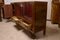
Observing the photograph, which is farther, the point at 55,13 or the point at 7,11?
the point at 7,11

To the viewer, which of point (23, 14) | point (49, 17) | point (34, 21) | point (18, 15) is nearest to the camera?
point (34, 21)

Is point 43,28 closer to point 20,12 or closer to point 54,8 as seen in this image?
point 20,12

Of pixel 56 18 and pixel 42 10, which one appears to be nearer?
pixel 42 10

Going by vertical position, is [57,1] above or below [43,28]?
above

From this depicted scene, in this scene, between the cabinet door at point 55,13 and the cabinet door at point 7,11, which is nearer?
the cabinet door at point 55,13

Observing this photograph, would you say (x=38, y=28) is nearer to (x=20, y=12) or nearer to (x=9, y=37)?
(x=9, y=37)

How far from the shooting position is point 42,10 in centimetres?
256

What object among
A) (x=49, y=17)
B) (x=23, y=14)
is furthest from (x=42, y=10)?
(x=49, y=17)

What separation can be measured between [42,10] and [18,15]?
4.12 ft

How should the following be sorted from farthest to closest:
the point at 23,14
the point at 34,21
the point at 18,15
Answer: the point at 18,15
the point at 23,14
the point at 34,21

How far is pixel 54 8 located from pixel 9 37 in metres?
2.09

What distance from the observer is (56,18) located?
12.6 feet

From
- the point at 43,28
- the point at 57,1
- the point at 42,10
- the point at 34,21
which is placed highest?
the point at 57,1

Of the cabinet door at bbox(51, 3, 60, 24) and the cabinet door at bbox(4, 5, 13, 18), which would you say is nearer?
the cabinet door at bbox(51, 3, 60, 24)
